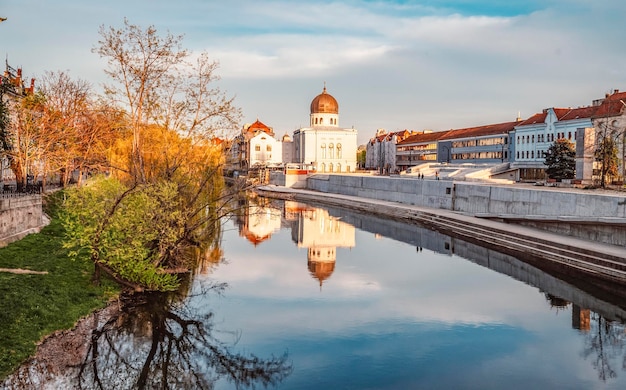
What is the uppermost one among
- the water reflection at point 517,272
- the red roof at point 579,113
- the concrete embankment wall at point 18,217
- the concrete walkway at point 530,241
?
the red roof at point 579,113

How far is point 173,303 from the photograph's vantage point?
21828 mm

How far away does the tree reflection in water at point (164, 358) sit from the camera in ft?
50.3

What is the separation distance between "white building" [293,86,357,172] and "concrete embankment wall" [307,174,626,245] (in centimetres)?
5859

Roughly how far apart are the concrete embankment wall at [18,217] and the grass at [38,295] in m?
0.40

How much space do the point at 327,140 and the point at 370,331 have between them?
349 feet

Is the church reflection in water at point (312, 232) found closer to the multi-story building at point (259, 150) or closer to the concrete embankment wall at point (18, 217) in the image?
the concrete embankment wall at point (18, 217)

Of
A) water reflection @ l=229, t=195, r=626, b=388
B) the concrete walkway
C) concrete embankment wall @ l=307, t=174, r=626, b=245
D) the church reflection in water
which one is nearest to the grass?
water reflection @ l=229, t=195, r=626, b=388

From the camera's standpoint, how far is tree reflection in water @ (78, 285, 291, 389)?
Answer: 15328 millimetres

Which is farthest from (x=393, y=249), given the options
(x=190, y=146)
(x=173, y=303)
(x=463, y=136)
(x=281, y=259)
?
(x=463, y=136)

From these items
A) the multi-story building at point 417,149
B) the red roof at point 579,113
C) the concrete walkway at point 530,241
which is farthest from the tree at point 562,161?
the multi-story building at point 417,149

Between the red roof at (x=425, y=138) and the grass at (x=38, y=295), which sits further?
the red roof at (x=425, y=138)

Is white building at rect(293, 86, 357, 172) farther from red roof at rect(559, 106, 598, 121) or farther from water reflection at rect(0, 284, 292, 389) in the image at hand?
water reflection at rect(0, 284, 292, 389)

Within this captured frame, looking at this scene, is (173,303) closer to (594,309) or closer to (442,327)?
(442,327)

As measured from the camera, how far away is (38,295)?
1875 cm
